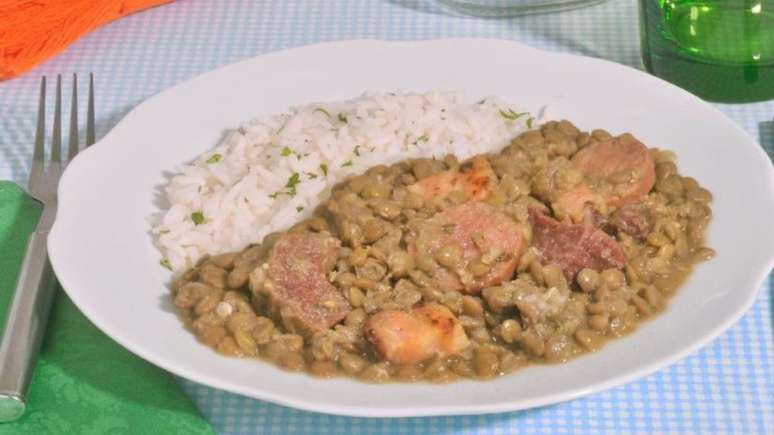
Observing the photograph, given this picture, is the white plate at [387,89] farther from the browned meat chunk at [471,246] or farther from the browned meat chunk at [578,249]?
the browned meat chunk at [471,246]

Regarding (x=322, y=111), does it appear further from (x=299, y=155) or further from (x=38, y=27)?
(x=38, y=27)

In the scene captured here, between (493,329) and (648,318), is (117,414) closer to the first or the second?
(493,329)

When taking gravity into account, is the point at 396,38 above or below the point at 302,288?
below

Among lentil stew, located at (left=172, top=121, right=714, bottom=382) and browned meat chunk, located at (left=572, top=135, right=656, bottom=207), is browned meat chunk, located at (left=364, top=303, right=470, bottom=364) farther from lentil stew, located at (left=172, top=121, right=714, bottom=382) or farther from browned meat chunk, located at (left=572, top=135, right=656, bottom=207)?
browned meat chunk, located at (left=572, top=135, right=656, bottom=207)

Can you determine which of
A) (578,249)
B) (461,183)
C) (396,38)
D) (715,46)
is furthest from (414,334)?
(396,38)

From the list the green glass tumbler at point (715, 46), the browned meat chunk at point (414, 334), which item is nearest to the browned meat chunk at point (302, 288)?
the browned meat chunk at point (414, 334)

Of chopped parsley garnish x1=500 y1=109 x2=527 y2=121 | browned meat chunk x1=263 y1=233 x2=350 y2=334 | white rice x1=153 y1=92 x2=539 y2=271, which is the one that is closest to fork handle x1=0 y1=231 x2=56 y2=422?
white rice x1=153 y1=92 x2=539 y2=271

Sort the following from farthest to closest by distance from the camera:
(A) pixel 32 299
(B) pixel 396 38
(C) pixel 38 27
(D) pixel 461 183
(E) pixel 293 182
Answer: (B) pixel 396 38 < (C) pixel 38 27 < (E) pixel 293 182 < (D) pixel 461 183 < (A) pixel 32 299
